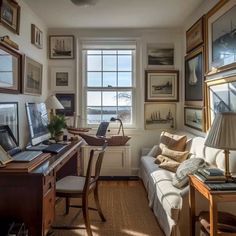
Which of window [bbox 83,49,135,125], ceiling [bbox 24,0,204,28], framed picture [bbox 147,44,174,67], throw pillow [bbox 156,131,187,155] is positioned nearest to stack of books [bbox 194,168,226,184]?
throw pillow [bbox 156,131,187,155]

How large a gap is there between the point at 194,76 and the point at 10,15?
97.3 inches

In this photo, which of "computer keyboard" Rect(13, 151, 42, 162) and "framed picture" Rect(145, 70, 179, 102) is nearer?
"computer keyboard" Rect(13, 151, 42, 162)

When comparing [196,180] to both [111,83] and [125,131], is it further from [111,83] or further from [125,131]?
[111,83]

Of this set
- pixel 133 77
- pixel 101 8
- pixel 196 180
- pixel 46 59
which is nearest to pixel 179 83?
pixel 133 77

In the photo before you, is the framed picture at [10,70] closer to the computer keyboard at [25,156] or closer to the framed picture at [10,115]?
the framed picture at [10,115]

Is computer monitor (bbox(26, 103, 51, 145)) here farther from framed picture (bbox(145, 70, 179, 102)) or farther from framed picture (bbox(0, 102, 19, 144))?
framed picture (bbox(145, 70, 179, 102))

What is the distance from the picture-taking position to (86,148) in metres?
4.64

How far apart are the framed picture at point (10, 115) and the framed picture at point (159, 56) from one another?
252cm

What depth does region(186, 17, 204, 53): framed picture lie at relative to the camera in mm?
3655

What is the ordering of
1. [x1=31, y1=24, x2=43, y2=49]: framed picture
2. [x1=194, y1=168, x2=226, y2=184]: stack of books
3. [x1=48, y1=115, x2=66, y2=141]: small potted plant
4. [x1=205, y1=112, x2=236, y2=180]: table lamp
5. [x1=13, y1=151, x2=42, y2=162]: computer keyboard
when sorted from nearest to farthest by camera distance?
1. [x1=205, y1=112, x2=236, y2=180]: table lamp
2. [x1=194, y1=168, x2=226, y2=184]: stack of books
3. [x1=13, y1=151, x2=42, y2=162]: computer keyboard
4. [x1=48, y1=115, x2=66, y2=141]: small potted plant
5. [x1=31, y1=24, x2=43, y2=49]: framed picture

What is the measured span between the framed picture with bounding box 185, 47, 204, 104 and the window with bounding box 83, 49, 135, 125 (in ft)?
3.18

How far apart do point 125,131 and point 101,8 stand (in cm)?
201

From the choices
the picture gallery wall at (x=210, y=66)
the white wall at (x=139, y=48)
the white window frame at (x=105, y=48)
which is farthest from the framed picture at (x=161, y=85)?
the picture gallery wall at (x=210, y=66)

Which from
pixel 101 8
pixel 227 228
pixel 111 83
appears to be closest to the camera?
pixel 227 228
